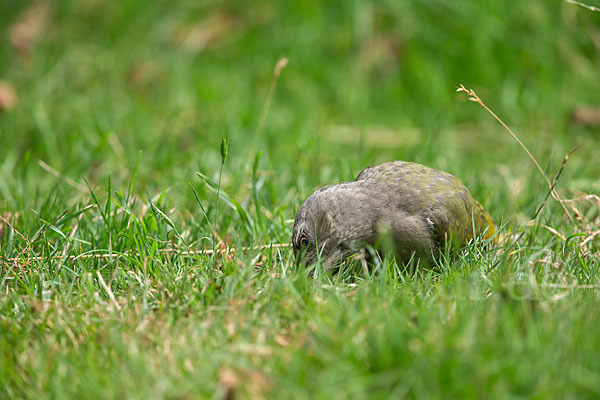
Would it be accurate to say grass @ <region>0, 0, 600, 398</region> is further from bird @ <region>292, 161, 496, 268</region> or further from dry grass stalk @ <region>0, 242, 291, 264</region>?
bird @ <region>292, 161, 496, 268</region>

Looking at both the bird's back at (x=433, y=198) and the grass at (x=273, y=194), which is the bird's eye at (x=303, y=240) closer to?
the grass at (x=273, y=194)

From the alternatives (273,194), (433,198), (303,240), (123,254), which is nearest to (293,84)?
(273,194)

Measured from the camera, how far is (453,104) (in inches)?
271

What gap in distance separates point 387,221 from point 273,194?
3.32 feet

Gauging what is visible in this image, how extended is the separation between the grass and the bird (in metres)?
0.15

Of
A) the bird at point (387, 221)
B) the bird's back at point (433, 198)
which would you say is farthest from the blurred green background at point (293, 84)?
the bird at point (387, 221)

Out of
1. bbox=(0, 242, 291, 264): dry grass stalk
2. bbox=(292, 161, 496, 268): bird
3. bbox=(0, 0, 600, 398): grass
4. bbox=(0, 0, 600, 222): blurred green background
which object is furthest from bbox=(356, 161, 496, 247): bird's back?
bbox=(0, 0, 600, 222): blurred green background

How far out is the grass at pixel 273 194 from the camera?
2467 millimetres

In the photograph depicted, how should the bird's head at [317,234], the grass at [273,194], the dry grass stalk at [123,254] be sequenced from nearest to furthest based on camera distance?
the grass at [273,194], the dry grass stalk at [123,254], the bird's head at [317,234]

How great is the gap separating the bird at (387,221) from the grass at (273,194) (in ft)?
0.48

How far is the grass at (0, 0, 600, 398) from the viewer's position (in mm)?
2467

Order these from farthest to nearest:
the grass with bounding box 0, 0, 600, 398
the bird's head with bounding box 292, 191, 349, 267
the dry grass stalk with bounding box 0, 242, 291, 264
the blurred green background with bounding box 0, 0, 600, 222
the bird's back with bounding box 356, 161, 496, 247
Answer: the blurred green background with bounding box 0, 0, 600, 222
the bird's back with bounding box 356, 161, 496, 247
the bird's head with bounding box 292, 191, 349, 267
the dry grass stalk with bounding box 0, 242, 291, 264
the grass with bounding box 0, 0, 600, 398

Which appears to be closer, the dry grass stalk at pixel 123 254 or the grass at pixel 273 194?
the grass at pixel 273 194

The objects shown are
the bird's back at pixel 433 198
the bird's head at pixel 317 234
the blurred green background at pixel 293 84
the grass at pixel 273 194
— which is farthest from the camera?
the blurred green background at pixel 293 84
